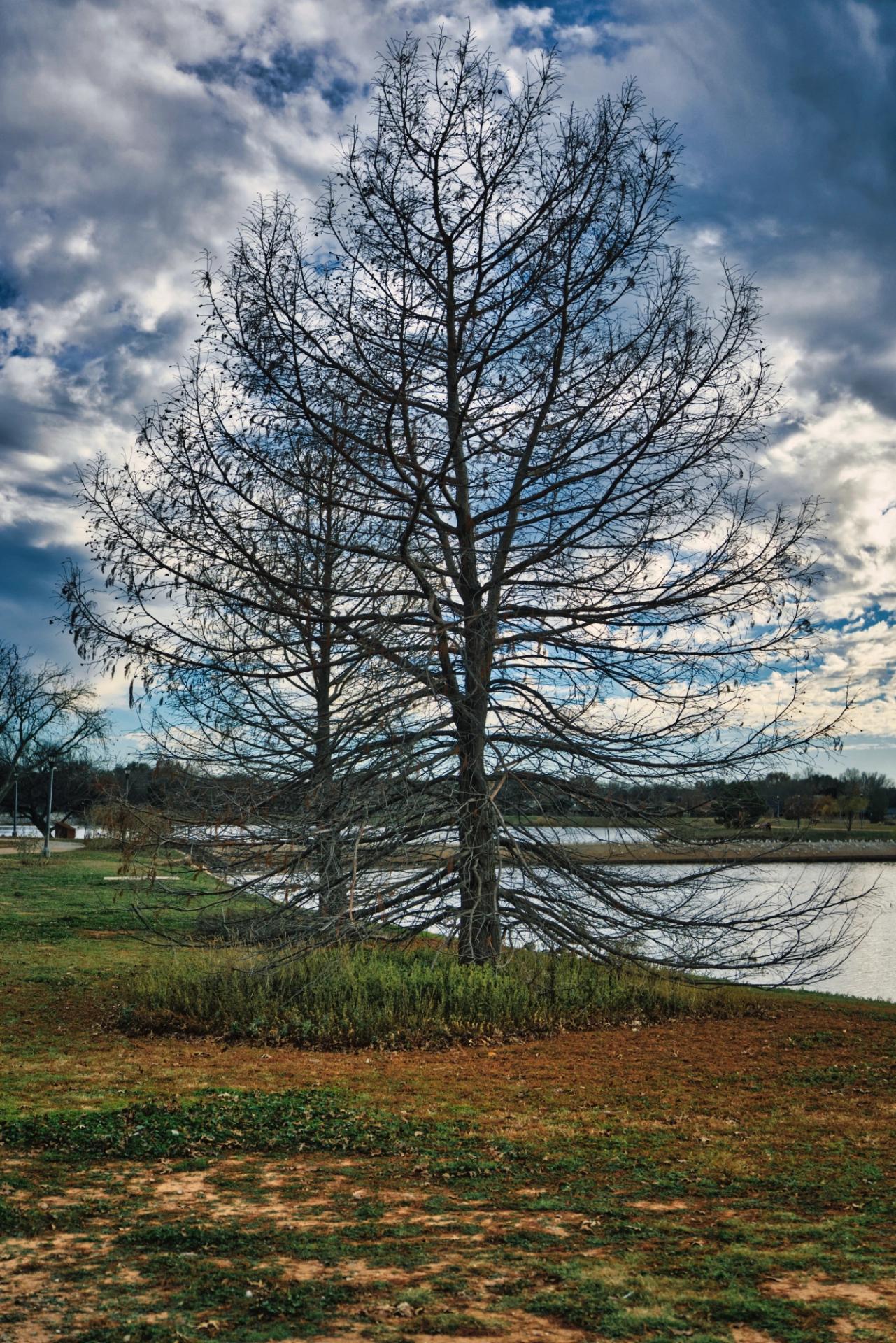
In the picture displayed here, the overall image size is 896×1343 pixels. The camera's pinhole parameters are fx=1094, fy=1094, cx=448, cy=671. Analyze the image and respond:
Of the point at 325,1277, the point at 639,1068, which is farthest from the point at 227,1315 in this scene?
the point at 639,1068

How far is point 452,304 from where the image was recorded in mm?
10531

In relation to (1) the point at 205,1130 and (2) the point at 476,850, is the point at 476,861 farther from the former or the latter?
(1) the point at 205,1130

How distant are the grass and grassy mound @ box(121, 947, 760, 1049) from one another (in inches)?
12.6

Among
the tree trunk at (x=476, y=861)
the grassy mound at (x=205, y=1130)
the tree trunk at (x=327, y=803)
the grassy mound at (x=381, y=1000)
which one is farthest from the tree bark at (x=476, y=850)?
the grassy mound at (x=205, y=1130)

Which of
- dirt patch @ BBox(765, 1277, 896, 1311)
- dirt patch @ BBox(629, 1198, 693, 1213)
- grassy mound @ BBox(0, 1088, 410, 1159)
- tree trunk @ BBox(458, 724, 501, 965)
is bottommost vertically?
dirt patch @ BBox(629, 1198, 693, 1213)

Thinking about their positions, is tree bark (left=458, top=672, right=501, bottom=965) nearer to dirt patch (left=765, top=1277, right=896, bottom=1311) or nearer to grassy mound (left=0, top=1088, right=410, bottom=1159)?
grassy mound (left=0, top=1088, right=410, bottom=1159)

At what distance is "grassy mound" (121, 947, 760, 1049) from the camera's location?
952cm

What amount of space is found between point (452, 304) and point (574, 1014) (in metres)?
6.92

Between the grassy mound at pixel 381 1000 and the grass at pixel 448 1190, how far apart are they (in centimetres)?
32

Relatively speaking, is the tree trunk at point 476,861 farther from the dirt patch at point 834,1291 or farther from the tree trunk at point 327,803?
the dirt patch at point 834,1291

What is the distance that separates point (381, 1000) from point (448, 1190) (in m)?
4.47

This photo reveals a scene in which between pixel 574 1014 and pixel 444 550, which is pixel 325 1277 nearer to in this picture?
pixel 574 1014

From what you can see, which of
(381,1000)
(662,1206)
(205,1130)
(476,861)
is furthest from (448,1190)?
(476,861)

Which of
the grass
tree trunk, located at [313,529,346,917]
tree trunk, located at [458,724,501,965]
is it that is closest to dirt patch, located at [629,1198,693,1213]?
the grass
